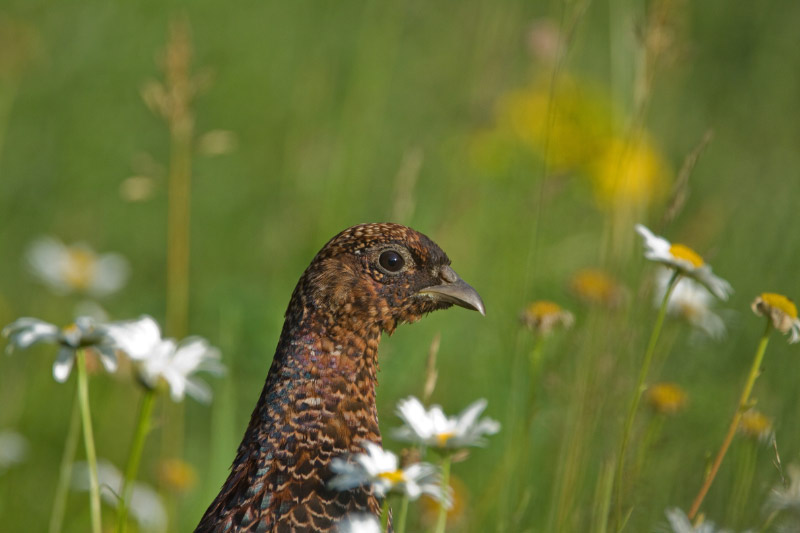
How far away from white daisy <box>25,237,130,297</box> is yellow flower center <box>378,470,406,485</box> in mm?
3048

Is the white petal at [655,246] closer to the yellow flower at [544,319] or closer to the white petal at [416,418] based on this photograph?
the yellow flower at [544,319]

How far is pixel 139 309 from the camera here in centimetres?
564

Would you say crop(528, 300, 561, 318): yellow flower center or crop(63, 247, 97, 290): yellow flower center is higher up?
crop(63, 247, 97, 290): yellow flower center

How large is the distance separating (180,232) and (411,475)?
403 cm

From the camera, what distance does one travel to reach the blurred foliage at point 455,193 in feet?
10.7

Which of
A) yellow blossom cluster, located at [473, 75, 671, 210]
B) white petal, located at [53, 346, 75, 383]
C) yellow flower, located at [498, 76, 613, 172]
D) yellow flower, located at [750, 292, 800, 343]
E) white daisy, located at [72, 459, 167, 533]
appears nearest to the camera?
yellow flower, located at [750, 292, 800, 343]

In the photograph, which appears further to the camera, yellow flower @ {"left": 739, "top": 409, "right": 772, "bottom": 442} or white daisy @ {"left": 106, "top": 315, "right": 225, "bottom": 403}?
yellow flower @ {"left": 739, "top": 409, "right": 772, "bottom": 442}

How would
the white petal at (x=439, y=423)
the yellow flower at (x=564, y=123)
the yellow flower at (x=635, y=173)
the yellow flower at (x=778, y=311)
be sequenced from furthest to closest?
1. the yellow flower at (x=564, y=123)
2. the yellow flower at (x=635, y=173)
3. the yellow flower at (x=778, y=311)
4. the white petal at (x=439, y=423)

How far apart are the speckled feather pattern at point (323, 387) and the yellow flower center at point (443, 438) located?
365 mm

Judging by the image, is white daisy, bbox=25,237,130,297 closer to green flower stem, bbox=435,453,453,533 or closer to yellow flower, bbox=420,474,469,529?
yellow flower, bbox=420,474,469,529

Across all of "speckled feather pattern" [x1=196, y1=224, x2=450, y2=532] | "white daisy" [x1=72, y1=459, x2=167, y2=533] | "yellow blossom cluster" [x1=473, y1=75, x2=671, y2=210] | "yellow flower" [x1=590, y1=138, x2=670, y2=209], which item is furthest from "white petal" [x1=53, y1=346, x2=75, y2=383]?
"yellow blossom cluster" [x1=473, y1=75, x2=671, y2=210]

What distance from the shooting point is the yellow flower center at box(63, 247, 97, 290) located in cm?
473

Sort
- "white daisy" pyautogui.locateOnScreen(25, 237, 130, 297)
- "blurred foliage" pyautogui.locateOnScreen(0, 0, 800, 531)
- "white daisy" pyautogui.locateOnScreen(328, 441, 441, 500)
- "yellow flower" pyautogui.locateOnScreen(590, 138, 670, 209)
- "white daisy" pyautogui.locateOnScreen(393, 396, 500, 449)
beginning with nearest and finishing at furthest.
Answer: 1. "white daisy" pyautogui.locateOnScreen(328, 441, 441, 500)
2. "white daisy" pyautogui.locateOnScreen(393, 396, 500, 449)
3. "blurred foliage" pyautogui.locateOnScreen(0, 0, 800, 531)
4. "white daisy" pyautogui.locateOnScreen(25, 237, 130, 297)
5. "yellow flower" pyautogui.locateOnScreen(590, 138, 670, 209)

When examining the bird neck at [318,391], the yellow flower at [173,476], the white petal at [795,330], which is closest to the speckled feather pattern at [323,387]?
the bird neck at [318,391]
